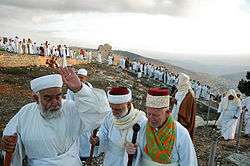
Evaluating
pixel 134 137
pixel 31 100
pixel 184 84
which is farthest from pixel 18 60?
pixel 134 137

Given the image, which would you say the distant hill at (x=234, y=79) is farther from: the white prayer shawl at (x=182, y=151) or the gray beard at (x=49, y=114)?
the gray beard at (x=49, y=114)

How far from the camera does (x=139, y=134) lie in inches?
171

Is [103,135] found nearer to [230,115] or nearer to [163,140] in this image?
[163,140]

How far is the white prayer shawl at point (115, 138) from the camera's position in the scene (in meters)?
4.70

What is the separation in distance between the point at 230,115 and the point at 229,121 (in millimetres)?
316

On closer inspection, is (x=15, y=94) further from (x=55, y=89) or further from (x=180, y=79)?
(x=55, y=89)

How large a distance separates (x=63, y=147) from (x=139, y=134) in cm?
Result: 78

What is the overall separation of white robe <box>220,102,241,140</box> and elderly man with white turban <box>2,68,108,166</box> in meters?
10.3

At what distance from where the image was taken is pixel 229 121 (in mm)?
14039

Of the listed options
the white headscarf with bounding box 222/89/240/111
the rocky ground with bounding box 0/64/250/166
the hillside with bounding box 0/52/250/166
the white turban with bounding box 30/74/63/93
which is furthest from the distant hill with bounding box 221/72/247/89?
the white turban with bounding box 30/74/63/93

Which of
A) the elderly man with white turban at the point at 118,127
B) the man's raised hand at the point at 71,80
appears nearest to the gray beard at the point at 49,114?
the man's raised hand at the point at 71,80

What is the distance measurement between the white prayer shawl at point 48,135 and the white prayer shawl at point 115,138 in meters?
0.61

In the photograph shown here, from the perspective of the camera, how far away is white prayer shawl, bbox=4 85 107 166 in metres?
4.13

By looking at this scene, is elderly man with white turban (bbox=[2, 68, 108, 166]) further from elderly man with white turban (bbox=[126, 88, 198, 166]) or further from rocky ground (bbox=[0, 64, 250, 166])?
rocky ground (bbox=[0, 64, 250, 166])
